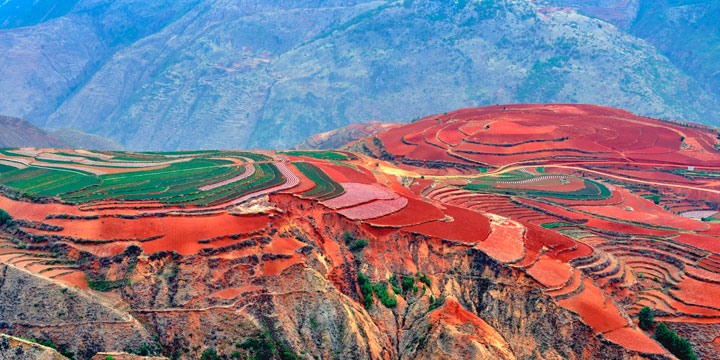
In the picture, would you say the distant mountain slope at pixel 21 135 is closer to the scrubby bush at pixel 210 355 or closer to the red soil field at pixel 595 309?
the scrubby bush at pixel 210 355

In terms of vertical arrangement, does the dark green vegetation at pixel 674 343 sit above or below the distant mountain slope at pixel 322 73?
below

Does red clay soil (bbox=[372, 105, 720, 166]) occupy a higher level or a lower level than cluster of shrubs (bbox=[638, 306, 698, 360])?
higher

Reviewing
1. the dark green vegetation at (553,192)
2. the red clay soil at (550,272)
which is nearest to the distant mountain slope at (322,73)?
the dark green vegetation at (553,192)

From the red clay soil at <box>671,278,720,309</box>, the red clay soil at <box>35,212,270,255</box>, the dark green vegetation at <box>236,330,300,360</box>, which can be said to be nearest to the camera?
the dark green vegetation at <box>236,330,300,360</box>

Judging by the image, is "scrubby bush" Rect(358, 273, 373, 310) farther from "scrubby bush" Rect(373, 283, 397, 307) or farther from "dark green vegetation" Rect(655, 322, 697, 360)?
"dark green vegetation" Rect(655, 322, 697, 360)

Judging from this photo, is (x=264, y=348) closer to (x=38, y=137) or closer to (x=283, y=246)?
(x=283, y=246)

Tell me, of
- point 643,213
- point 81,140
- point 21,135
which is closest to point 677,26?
point 643,213

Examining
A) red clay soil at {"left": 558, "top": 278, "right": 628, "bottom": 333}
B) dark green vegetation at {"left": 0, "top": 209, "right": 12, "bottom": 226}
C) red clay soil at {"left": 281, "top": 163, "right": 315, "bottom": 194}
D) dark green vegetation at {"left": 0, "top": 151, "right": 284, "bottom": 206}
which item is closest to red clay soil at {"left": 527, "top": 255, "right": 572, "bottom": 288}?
red clay soil at {"left": 558, "top": 278, "right": 628, "bottom": 333}
